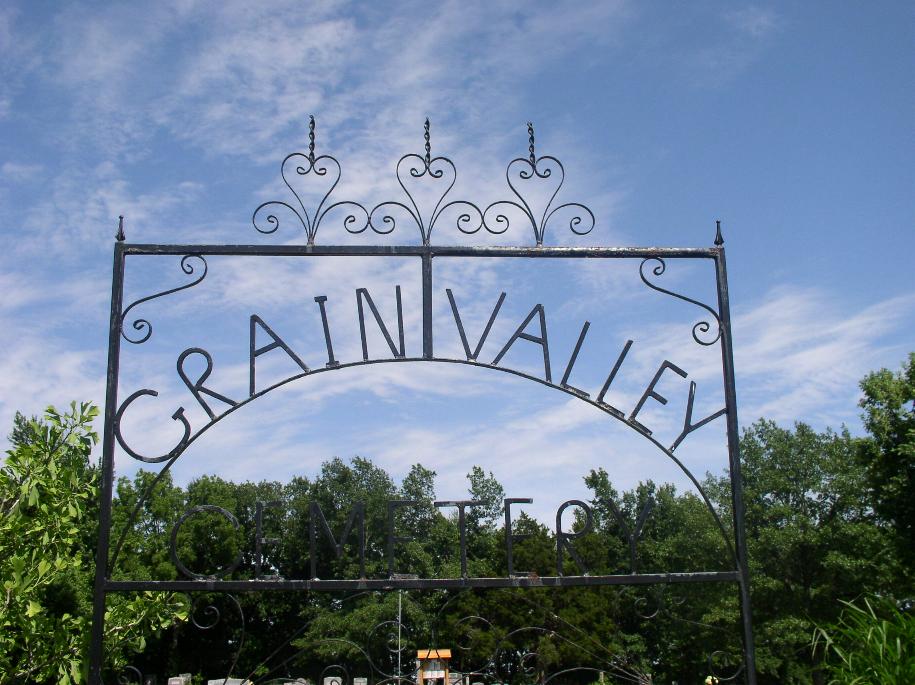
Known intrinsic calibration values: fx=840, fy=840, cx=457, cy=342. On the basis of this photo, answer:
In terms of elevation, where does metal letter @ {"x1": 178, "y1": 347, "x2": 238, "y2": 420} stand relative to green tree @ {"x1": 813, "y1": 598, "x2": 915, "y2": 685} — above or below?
above

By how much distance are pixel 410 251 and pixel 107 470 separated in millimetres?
1869

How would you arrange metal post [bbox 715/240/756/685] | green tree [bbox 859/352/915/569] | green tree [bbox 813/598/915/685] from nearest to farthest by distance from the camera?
green tree [bbox 813/598/915/685]
metal post [bbox 715/240/756/685]
green tree [bbox 859/352/915/569]

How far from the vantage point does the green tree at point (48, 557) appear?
4207 millimetres

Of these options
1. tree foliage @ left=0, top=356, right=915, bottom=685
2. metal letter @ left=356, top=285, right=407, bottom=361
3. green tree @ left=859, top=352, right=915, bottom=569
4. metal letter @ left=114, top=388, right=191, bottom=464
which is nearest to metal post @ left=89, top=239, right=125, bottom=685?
metal letter @ left=114, top=388, right=191, bottom=464

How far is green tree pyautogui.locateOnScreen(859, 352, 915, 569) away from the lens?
14.5m

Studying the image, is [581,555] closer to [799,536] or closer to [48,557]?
[48,557]

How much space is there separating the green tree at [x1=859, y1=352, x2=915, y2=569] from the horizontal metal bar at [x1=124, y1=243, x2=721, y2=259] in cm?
1140

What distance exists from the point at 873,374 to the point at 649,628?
14.1m

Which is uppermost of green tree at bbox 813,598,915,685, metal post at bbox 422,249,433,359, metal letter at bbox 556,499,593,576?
metal post at bbox 422,249,433,359

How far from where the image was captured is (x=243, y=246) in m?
4.41

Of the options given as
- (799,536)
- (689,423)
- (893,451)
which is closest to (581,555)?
(893,451)

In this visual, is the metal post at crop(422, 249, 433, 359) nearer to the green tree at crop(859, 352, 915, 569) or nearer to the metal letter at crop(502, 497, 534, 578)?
the metal letter at crop(502, 497, 534, 578)

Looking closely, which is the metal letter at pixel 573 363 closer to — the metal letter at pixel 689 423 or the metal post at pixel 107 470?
the metal letter at pixel 689 423

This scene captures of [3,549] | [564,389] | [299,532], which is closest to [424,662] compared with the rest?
[564,389]
